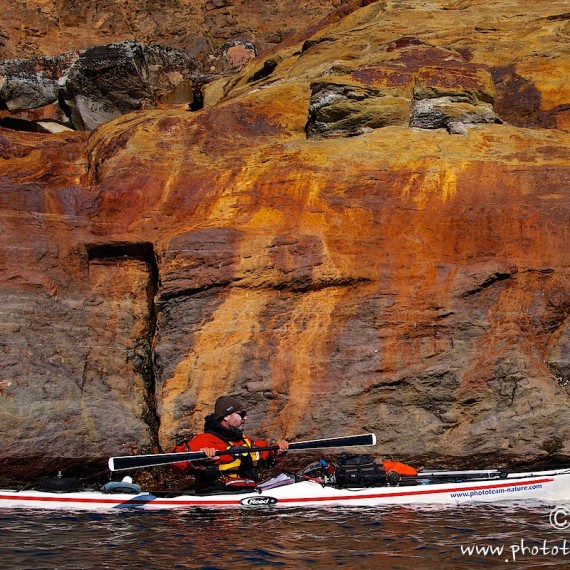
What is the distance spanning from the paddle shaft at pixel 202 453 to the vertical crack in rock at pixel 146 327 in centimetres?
117

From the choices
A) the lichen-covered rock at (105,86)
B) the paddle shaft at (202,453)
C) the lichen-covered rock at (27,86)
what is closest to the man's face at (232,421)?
the paddle shaft at (202,453)

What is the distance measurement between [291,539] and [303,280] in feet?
12.3

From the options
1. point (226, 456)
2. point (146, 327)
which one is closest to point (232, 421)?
point (226, 456)

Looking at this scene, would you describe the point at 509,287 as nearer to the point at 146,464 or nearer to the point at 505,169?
the point at 505,169

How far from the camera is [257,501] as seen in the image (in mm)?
7566

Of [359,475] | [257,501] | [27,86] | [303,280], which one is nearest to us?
[257,501]

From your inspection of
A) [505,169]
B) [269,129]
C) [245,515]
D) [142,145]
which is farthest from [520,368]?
[142,145]

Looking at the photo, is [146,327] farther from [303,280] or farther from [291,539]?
[291,539]

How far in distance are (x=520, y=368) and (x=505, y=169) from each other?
2576mm

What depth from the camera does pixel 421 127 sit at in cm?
1112

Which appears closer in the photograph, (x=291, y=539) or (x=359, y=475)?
(x=291, y=539)

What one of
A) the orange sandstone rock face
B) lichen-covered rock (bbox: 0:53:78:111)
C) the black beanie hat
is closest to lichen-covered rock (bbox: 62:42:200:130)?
lichen-covered rock (bbox: 0:53:78:111)

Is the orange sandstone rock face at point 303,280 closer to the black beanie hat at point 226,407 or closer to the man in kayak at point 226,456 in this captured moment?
the man in kayak at point 226,456

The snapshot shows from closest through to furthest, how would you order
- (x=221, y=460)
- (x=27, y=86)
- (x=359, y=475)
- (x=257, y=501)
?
1. (x=257, y=501)
2. (x=359, y=475)
3. (x=221, y=460)
4. (x=27, y=86)
